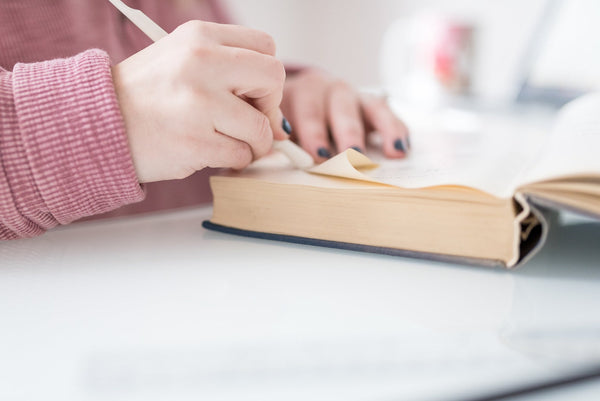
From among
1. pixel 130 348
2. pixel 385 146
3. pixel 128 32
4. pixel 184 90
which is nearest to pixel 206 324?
pixel 130 348

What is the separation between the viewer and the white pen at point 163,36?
348mm

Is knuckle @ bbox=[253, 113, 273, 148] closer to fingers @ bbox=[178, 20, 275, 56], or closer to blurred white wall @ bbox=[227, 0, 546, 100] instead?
fingers @ bbox=[178, 20, 275, 56]

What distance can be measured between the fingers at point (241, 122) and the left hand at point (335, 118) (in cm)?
10

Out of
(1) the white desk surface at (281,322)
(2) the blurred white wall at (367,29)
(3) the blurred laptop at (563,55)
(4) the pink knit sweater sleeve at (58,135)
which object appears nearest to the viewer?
(1) the white desk surface at (281,322)

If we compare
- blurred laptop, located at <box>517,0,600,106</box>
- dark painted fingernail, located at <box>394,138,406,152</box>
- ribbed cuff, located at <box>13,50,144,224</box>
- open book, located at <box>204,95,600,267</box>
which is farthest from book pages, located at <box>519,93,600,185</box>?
blurred laptop, located at <box>517,0,600,106</box>

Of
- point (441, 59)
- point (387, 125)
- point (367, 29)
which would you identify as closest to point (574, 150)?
point (387, 125)

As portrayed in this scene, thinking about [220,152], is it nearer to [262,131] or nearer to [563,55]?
[262,131]

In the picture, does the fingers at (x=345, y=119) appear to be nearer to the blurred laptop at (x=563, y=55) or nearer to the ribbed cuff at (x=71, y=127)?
the ribbed cuff at (x=71, y=127)

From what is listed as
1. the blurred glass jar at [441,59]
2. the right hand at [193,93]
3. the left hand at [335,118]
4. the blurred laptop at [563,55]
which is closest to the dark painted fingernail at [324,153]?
the left hand at [335,118]

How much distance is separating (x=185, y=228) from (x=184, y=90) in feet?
0.48

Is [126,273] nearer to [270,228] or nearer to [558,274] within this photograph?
[270,228]

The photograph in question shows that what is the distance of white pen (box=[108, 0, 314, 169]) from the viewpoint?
0.35 m

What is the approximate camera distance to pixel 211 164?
0.36 meters

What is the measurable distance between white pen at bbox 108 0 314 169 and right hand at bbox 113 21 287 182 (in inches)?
1.1
